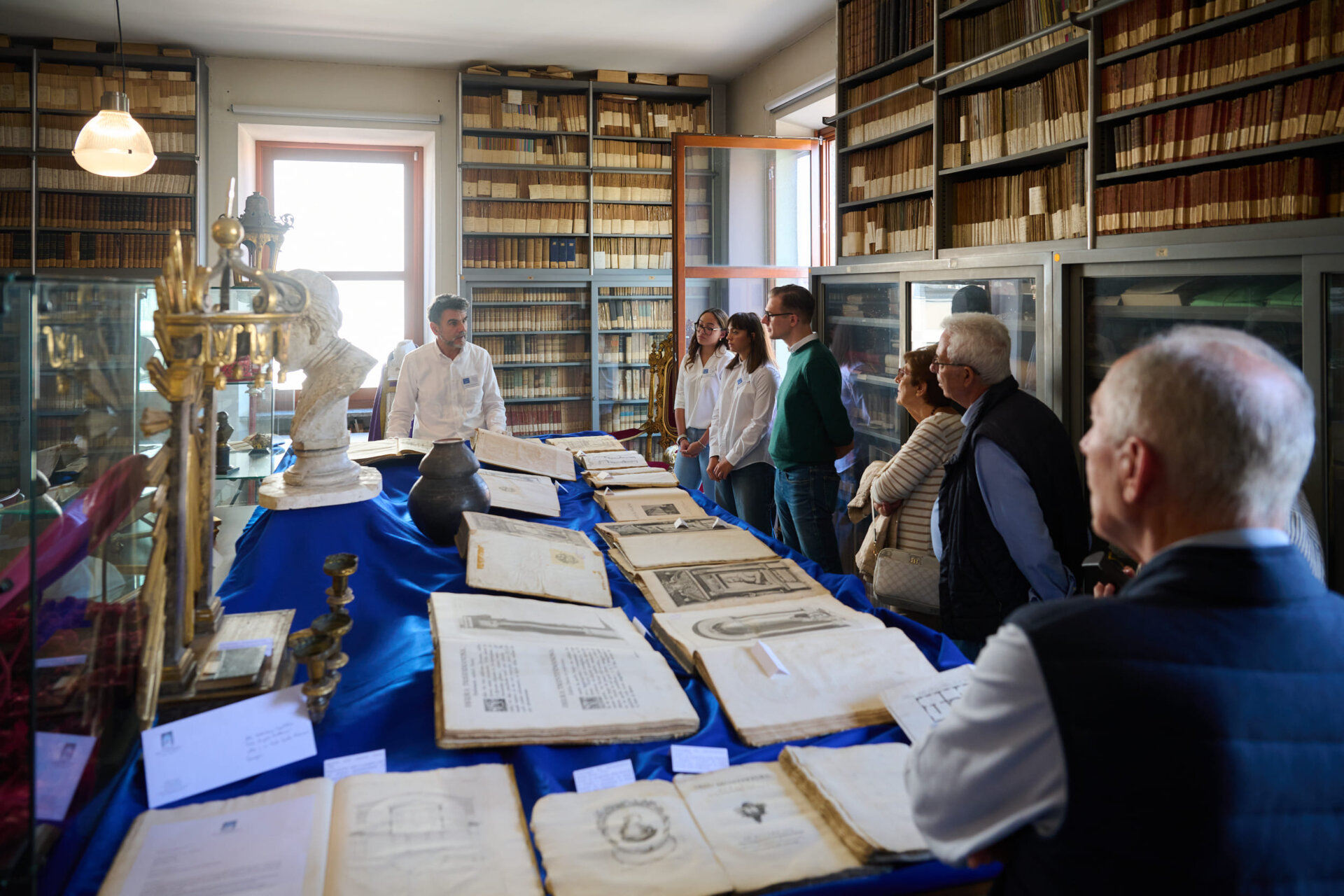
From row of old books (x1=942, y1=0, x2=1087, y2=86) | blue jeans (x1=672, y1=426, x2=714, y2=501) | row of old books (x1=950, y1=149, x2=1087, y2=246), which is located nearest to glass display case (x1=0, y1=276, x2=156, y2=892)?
row of old books (x1=950, y1=149, x2=1087, y2=246)

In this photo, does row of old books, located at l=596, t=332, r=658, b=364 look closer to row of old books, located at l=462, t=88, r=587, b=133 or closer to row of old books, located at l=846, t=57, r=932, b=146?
row of old books, located at l=462, t=88, r=587, b=133

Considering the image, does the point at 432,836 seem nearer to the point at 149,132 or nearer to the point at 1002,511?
the point at 1002,511

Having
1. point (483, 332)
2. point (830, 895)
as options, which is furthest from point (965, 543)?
point (483, 332)

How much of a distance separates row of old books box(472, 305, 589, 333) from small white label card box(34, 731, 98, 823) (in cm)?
631

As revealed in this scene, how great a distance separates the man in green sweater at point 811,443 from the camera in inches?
144

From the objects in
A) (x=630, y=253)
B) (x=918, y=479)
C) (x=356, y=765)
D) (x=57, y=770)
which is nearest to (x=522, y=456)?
(x=918, y=479)

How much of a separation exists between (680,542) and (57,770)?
60.8 inches

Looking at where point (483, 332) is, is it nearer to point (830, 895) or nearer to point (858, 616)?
point (858, 616)

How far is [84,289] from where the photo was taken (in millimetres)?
1040

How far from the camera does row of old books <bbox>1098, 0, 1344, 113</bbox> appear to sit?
2.39m

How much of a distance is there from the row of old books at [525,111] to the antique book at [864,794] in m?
6.65

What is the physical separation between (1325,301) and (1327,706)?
6.55 feet

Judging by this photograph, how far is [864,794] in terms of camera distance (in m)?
1.15

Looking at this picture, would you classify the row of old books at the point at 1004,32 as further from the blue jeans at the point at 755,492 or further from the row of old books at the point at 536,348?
the row of old books at the point at 536,348
